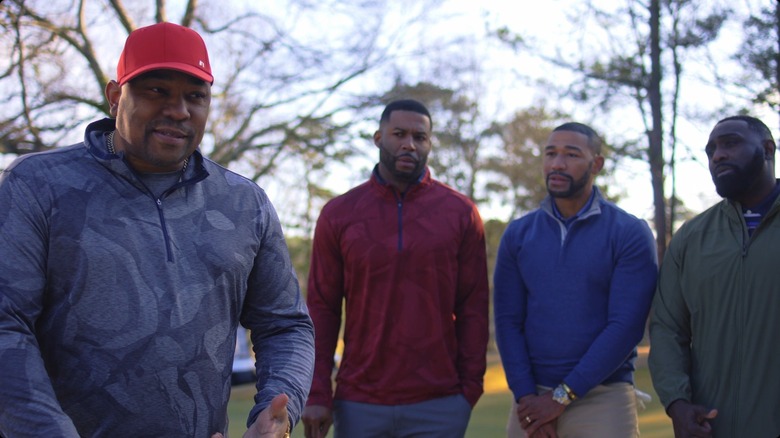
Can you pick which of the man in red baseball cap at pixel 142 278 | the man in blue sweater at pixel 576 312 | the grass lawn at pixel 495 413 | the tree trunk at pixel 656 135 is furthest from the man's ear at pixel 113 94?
the tree trunk at pixel 656 135

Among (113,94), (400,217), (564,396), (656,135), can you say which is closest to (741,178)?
(564,396)

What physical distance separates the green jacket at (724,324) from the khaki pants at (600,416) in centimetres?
37

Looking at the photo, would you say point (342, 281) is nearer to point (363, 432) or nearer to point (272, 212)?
point (363, 432)

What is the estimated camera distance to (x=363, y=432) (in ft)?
14.5

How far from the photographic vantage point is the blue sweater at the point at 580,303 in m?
4.18

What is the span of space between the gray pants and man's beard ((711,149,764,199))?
173 cm

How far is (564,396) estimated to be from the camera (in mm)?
4156

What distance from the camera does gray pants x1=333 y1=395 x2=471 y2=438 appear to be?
4348 millimetres

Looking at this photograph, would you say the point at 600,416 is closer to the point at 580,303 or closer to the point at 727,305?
the point at 580,303

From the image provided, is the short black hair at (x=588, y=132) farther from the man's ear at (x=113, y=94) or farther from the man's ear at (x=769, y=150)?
the man's ear at (x=113, y=94)

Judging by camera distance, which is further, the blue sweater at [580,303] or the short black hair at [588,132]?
the short black hair at [588,132]

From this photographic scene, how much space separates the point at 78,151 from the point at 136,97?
0.24 metres

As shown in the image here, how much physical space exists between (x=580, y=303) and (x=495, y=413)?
23.7ft

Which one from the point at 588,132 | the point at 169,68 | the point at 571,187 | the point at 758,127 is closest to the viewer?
the point at 169,68
